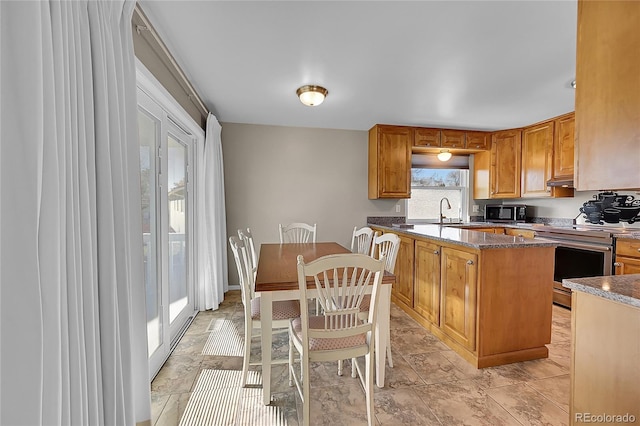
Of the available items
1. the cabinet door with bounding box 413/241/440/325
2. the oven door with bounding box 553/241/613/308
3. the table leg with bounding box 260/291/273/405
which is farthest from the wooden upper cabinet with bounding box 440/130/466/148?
the table leg with bounding box 260/291/273/405

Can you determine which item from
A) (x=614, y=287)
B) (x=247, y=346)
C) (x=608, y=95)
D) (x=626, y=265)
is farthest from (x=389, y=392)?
(x=626, y=265)

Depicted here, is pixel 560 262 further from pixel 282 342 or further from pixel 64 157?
pixel 64 157

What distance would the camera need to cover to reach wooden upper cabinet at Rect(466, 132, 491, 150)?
4.29 metres

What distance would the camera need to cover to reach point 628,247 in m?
2.71

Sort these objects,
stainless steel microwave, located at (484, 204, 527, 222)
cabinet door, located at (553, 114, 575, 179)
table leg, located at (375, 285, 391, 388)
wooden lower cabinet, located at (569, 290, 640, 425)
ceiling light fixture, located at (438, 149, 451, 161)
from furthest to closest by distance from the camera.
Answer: stainless steel microwave, located at (484, 204, 527, 222) < ceiling light fixture, located at (438, 149, 451, 161) < cabinet door, located at (553, 114, 575, 179) < table leg, located at (375, 285, 391, 388) < wooden lower cabinet, located at (569, 290, 640, 425)

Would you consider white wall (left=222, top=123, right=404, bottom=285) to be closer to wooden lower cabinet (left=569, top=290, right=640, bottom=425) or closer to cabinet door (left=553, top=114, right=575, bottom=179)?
cabinet door (left=553, top=114, right=575, bottom=179)

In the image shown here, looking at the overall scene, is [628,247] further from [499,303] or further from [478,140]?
[478,140]

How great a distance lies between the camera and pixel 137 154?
4.09 ft

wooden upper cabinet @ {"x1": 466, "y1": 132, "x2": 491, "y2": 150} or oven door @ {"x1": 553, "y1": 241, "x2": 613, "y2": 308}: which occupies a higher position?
wooden upper cabinet @ {"x1": 466, "y1": 132, "x2": 491, "y2": 150}

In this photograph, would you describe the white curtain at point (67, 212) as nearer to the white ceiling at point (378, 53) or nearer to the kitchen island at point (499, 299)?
the white ceiling at point (378, 53)

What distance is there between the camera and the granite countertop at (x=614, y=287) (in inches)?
38.8

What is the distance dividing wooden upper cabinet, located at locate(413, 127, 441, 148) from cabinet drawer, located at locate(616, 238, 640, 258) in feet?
7.46

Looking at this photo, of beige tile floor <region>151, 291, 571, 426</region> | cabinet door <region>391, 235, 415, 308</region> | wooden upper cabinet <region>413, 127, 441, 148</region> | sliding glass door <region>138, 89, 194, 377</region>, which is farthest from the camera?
wooden upper cabinet <region>413, 127, 441, 148</region>

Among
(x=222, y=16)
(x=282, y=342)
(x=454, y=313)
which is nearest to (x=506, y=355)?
(x=454, y=313)
